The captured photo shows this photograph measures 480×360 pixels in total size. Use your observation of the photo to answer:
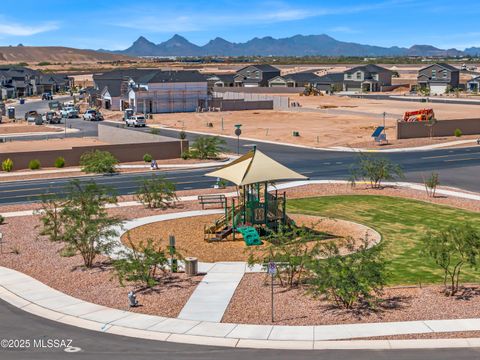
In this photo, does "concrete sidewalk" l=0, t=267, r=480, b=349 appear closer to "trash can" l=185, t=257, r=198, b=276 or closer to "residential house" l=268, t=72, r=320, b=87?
"trash can" l=185, t=257, r=198, b=276

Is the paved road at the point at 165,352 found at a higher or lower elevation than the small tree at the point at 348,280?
lower

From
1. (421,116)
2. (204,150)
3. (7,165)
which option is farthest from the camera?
(421,116)

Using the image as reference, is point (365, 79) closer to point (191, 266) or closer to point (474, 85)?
point (474, 85)

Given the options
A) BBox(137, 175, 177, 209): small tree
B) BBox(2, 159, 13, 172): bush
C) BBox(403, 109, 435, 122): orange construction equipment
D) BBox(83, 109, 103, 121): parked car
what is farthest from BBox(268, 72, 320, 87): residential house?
BBox(137, 175, 177, 209): small tree

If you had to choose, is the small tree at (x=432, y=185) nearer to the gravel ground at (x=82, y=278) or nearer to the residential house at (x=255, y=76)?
the gravel ground at (x=82, y=278)

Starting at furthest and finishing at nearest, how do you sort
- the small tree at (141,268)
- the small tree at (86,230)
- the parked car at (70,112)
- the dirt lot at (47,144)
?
1. the parked car at (70,112)
2. the dirt lot at (47,144)
3. the small tree at (86,230)
4. the small tree at (141,268)

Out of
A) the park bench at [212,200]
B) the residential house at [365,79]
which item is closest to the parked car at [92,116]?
the park bench at [212,200]

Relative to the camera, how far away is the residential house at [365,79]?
15175 cm

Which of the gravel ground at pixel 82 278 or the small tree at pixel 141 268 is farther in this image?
the small tree at pixel 141 268

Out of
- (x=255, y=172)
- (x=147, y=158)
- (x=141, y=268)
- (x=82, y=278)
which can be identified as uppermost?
(x=255, y=172)

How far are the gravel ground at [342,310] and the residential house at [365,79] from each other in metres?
134

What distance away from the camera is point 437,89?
468 ft

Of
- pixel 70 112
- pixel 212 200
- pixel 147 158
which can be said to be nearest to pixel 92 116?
pixel 70 112

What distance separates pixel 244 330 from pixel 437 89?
13357cm
